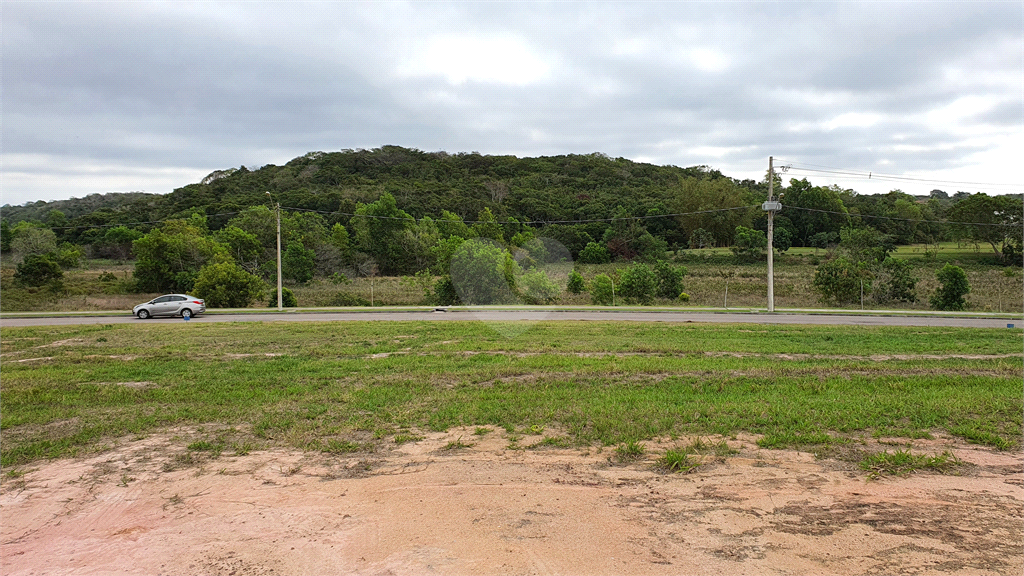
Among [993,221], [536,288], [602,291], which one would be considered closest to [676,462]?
[602,291]

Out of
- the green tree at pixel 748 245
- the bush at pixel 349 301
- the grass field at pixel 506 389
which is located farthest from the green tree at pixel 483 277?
the green tree at pixel 748 245

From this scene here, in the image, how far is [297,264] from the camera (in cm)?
4997

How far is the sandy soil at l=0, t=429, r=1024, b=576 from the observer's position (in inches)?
166

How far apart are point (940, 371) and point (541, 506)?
371 inches

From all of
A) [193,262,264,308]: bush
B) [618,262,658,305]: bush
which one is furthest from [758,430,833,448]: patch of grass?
[193,262,264,308]: bush

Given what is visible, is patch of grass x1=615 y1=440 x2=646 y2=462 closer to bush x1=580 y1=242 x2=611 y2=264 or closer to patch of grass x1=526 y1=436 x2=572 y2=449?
patch of grass x1=526 y1=436 x2=572 y2=449

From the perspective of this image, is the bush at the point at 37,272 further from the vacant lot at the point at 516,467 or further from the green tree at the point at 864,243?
the green tree at the point at 864,243

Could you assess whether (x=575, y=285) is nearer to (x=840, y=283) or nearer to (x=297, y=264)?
(x=840, y=283)

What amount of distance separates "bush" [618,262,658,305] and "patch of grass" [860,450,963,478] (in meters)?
28.1

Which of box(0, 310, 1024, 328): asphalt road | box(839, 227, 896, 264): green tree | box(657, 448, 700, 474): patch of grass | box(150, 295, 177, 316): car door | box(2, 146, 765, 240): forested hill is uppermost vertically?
box(2, 146, 765, 240): forested hill

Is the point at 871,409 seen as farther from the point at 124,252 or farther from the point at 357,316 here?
the point at 124,252

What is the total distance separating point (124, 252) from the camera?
6556 centimetres

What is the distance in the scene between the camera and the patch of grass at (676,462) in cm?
578

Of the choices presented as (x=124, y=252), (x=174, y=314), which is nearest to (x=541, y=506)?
(x=174, y=314)
